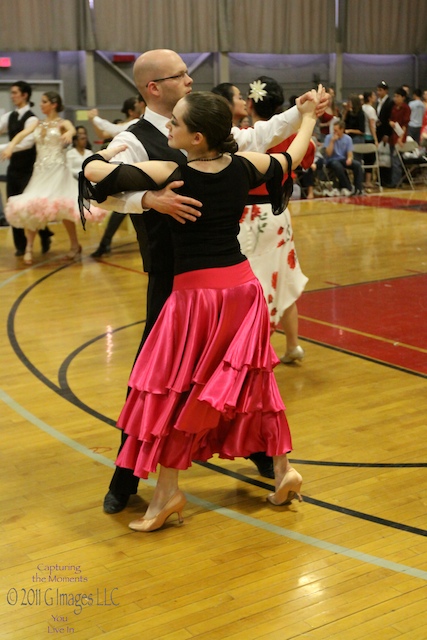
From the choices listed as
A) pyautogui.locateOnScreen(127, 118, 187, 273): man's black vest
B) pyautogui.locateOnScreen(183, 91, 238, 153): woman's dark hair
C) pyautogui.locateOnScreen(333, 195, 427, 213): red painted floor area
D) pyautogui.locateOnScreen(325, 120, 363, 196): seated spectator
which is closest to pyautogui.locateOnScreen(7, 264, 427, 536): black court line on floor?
pyautogui.locateOnScreen(127, 118, 187, 273): man's black vest

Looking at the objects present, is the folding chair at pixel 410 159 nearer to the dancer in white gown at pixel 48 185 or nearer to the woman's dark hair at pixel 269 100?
the dancer in white gown at pixel 48 185

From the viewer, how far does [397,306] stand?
607cm

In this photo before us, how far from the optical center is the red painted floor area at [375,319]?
5.08 m

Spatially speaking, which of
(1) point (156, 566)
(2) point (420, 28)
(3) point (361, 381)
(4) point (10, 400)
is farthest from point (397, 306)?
(2) point (420, 28)

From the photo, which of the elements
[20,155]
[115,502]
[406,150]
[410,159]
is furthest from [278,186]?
[410,159]

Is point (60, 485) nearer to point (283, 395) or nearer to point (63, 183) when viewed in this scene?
point (283, 395)

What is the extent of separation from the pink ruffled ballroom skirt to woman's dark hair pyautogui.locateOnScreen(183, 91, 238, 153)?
1.43 feet

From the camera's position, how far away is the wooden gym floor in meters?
2.49

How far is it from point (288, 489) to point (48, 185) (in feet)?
18.0

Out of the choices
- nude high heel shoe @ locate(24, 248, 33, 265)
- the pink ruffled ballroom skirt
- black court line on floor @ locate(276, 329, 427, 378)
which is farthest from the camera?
nude high heel shoe @ locate(24, 248, 33, 265)

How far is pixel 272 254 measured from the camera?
461 cm

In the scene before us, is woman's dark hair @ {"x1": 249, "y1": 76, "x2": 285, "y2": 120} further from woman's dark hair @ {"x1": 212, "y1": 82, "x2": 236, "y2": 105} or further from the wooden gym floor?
the wooden gym floor

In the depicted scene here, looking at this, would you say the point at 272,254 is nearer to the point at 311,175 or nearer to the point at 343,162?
the point at 311,175

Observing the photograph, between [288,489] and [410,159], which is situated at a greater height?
[288,489]
